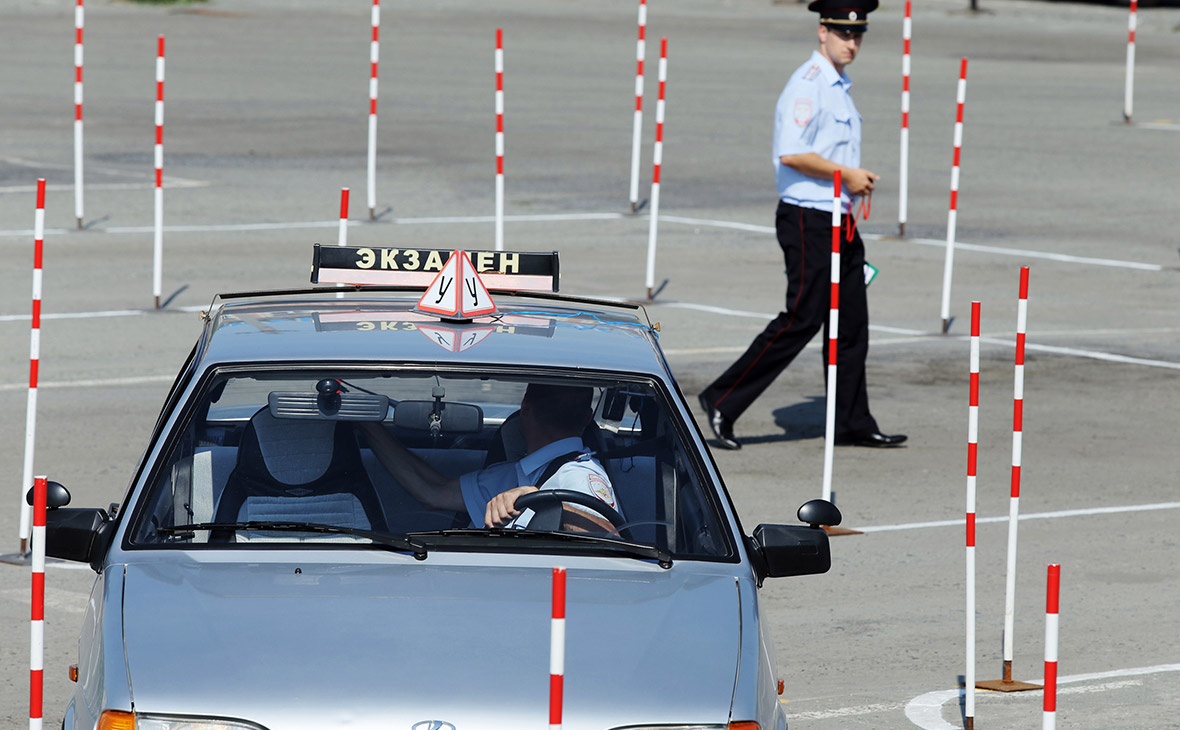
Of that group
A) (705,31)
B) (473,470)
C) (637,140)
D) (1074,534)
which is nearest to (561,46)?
(705,31)

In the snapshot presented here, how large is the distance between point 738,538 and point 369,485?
1044mm

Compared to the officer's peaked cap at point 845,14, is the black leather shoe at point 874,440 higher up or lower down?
lower down

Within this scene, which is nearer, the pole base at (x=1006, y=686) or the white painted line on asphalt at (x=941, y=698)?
the white painted line on asphalt at (x=941, y=698)

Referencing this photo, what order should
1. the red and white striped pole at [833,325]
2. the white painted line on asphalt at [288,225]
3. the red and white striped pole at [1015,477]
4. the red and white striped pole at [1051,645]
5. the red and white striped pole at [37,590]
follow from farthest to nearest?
the white painted line on asphalt at [288,225]
the red and white striped pole at [833,325]
the red and white striped pole at [1015,477]
the red and white striped pole at [37,590]
the red and white striped pole at [1051,645]

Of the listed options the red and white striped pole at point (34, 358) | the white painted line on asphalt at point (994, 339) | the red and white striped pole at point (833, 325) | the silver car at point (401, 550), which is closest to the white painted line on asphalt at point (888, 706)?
the silver car at point (401, 550)

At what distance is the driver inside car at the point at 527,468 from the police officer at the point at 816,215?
4.75 metres

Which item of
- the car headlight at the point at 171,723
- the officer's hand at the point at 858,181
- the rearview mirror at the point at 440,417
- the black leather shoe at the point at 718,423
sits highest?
the officer's hand at the point at 858,181

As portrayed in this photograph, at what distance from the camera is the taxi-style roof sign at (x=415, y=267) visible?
5.93 metres

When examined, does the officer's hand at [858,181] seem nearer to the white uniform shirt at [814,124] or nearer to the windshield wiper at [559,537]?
the white uniform shirt at [814,124]

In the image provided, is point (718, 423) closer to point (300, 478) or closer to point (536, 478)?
point (536, 478)

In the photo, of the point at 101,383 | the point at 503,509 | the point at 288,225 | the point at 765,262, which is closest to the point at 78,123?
the point at 288,225

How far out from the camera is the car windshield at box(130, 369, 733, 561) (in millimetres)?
4684

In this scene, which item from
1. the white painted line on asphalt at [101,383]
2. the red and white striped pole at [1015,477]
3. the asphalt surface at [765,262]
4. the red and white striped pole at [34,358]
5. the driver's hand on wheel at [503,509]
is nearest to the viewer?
the driver's hand on wheel at [503,509]

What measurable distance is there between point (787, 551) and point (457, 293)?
130 centimetres
